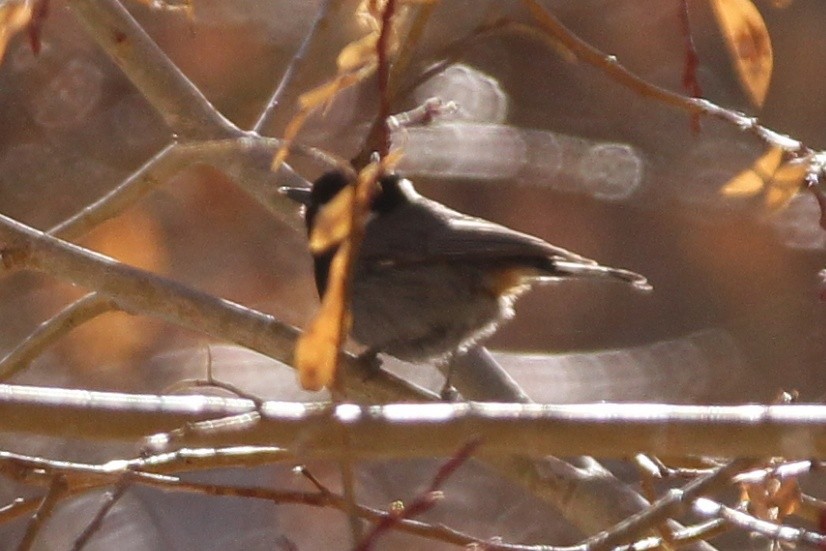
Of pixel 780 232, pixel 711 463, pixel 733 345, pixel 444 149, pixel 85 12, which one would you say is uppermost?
pixel 85 12

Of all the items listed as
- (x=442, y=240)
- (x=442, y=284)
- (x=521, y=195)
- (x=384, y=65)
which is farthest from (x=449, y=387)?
(x=521, y=195)

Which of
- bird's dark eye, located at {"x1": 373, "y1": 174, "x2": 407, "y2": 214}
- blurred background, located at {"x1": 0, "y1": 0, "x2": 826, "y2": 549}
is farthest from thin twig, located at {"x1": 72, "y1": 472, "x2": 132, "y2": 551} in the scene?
blurred background, located at {"x1": 0, "y1": 0, "x2": 826, "y2": 549}

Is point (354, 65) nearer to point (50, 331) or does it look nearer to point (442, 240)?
point (50, 331)

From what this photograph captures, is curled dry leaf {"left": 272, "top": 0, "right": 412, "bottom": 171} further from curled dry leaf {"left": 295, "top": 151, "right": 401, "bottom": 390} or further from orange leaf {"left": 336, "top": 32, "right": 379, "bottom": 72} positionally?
curled dry leaf {"left": 295, "top": 151, "right": 401, "bottom": 390}

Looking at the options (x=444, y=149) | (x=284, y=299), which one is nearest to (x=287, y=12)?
(x=444, y=149)

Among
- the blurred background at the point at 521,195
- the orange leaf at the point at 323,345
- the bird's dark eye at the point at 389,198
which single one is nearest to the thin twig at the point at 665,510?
the orange leaf at the point at 323,345

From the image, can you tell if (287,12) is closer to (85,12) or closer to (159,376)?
(159,376)
